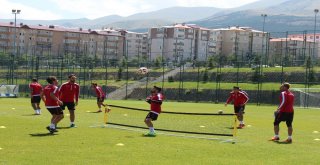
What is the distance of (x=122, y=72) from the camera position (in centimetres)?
9181

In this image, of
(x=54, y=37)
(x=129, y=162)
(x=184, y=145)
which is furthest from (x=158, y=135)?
(x=54, y=37)

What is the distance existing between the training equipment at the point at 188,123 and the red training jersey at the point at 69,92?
213cm

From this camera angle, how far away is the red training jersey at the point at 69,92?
2133 centimetres

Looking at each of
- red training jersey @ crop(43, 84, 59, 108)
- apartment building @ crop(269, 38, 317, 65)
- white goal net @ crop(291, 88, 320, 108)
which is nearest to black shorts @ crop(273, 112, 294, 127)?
red training jersey @ crop(43, 84, 59, 108)

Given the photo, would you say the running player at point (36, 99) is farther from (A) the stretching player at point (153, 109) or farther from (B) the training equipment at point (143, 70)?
(B) the training equipment at point (143, 70)

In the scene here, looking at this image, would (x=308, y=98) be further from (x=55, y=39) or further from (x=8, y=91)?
(x=55, y=39)

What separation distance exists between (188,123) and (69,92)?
16.8 feet

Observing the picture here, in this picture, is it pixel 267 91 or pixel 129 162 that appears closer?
pixel 129 162

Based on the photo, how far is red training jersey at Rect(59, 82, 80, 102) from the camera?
21.3 meters

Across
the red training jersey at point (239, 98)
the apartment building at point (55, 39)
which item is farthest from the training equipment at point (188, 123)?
the apartment building at point (55, 39)

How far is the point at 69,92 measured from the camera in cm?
2145

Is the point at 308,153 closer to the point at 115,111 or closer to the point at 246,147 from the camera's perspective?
the point at 246,147

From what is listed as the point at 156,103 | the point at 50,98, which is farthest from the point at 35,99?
the point at 156,103

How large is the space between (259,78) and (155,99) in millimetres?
57390
